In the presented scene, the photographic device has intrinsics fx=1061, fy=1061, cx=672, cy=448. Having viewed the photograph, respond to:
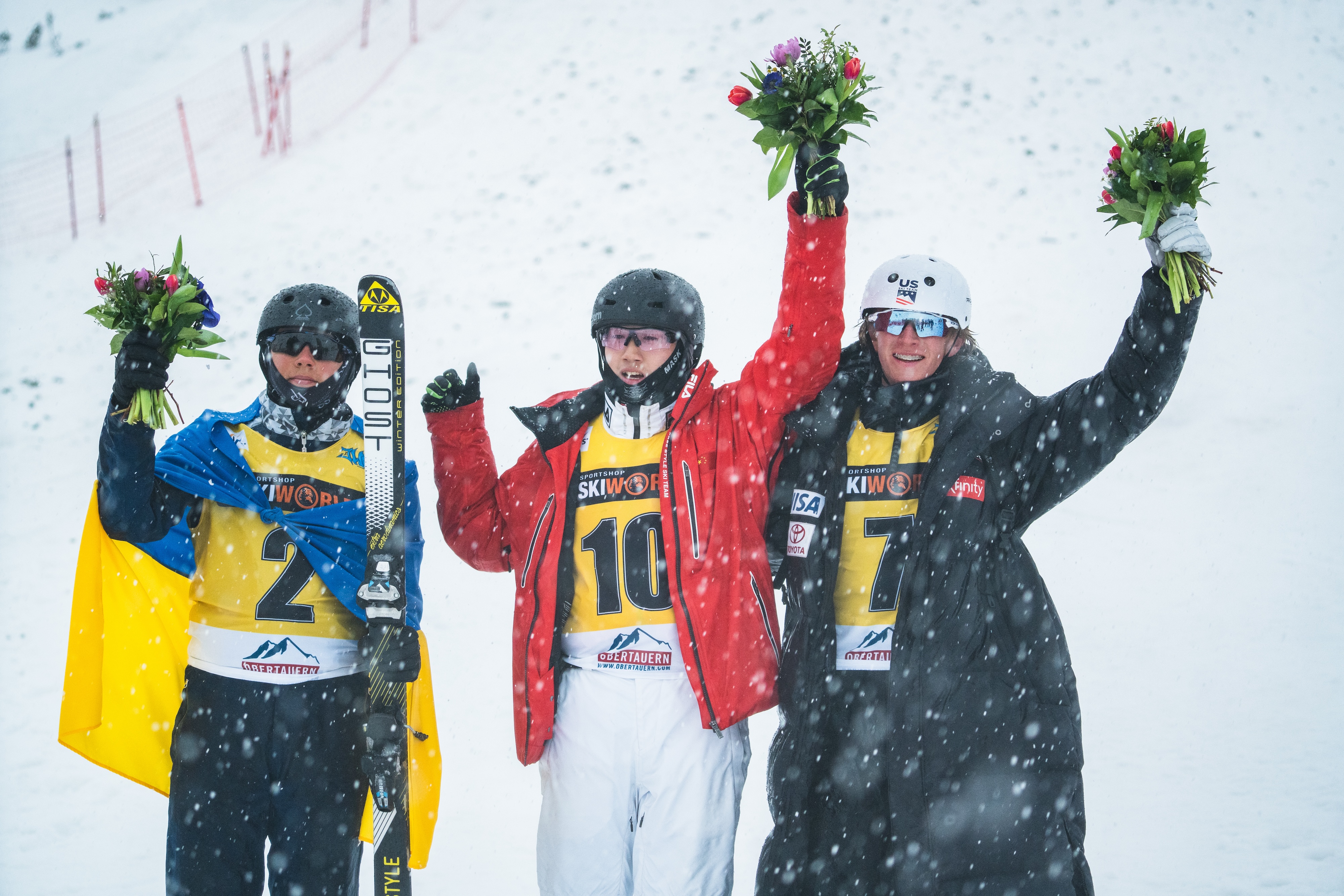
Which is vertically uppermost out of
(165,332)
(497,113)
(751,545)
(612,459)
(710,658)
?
(497,113)

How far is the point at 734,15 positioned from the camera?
52.8ft

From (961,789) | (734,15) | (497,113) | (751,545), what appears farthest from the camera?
(734,15)

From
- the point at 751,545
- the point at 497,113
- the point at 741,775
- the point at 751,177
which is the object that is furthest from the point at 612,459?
the point at 497,113

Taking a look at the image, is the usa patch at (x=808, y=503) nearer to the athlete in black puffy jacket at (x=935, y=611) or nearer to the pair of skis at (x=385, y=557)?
the athlete in black puffy jacket at (x=935, y=611)

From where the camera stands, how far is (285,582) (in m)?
3.34

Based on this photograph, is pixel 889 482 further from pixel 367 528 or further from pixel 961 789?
pixel 367 528

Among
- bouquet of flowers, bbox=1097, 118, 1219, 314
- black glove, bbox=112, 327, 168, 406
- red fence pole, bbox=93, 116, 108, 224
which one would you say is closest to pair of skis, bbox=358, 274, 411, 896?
black glove, bbox=112, 327, 168, 406

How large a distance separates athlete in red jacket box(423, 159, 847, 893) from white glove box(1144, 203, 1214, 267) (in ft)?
2.84

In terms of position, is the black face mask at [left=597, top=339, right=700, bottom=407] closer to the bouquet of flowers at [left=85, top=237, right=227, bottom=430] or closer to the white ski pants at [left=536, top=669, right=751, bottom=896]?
the white ski pants at [left=536, top=669, right=751, bottom=896]

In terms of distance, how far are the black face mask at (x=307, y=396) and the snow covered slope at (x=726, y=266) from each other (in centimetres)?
228

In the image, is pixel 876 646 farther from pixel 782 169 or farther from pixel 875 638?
pixel 782 169

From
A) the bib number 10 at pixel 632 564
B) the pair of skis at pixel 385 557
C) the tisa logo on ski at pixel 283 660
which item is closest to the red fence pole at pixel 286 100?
the pair of skis at pixel 385 557

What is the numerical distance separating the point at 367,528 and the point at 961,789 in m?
1.94

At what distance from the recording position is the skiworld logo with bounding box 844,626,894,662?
125 inches
